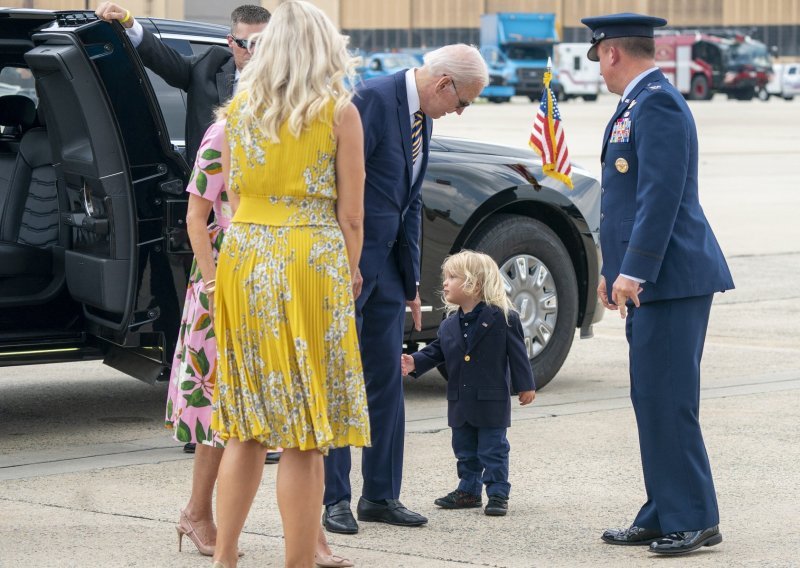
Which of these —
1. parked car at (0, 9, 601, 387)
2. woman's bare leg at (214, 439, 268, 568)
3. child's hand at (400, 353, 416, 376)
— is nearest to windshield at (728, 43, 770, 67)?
parked car at (0, 9, 601, 387)

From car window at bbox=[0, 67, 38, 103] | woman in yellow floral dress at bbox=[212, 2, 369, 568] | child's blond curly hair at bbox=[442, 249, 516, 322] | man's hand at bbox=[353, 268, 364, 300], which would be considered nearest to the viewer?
woman in yellow floral dress at bbox=[212, 2, 369, 568]

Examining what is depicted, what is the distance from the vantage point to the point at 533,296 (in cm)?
752

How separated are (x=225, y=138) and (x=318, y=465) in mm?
930

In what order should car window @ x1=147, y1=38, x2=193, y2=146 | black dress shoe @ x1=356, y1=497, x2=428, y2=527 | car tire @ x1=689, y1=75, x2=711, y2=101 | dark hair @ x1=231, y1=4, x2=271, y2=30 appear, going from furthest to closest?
car tire @ x1=689, y1=75, x2=711, y2=101
car window @ x1=147, y1=38, x2=193, y2=146
dark hair @ x1=231, y1=4, x2=271, y2=30
black dress shoe @ x1=356, y1=497, x2=428, y2=527

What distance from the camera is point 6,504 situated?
5273 mm

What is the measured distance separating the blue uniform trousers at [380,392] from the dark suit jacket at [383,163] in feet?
0.31

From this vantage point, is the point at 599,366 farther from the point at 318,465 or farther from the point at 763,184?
the point at 763,184

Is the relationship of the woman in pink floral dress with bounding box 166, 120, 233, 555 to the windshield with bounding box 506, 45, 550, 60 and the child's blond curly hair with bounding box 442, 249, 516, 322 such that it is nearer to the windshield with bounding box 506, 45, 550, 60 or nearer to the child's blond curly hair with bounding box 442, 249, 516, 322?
the child's blond curly hair with bounding box 442, 249, 516, 322

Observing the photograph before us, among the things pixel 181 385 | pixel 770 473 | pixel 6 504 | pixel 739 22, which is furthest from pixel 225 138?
pixel 739 22

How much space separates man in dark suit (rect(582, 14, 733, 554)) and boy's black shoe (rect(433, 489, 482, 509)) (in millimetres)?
767

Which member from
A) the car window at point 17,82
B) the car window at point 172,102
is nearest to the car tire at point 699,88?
the car window at point 17,82

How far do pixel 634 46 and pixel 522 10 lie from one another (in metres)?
85.7

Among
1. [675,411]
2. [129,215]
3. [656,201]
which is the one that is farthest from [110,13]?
[675,411]

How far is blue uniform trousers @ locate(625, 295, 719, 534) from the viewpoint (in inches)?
184
